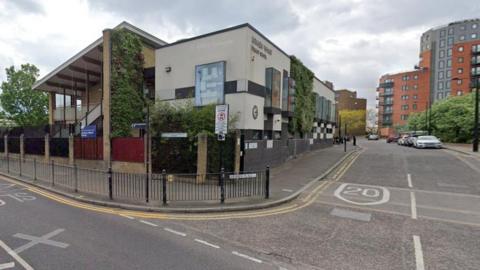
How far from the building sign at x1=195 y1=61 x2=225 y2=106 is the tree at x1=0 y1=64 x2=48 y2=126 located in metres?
35.4

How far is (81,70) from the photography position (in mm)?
22859

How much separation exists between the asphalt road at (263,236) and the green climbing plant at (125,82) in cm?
830

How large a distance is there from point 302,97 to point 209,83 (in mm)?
9914

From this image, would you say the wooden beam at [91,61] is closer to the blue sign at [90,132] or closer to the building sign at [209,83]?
the blue sign at [90,132]

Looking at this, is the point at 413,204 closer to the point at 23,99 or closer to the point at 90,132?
the point at 90,132

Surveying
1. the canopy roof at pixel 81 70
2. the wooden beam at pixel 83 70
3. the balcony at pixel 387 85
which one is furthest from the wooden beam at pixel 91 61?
the balcony at pixel 387 85

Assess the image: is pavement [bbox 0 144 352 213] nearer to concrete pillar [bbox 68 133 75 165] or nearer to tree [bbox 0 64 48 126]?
concrete pillar [bbox 68 133 75 165]

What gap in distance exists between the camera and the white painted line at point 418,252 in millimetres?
4504

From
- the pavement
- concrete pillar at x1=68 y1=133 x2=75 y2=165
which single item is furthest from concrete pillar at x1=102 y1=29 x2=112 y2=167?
the pavement

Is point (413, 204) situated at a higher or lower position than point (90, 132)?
lower

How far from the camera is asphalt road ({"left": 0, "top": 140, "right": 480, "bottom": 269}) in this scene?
4547 mm

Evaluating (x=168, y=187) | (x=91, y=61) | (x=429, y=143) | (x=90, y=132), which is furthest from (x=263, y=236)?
(x=429, y=143)

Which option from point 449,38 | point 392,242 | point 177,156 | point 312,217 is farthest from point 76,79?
point 449,38

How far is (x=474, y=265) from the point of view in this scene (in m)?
4.55
